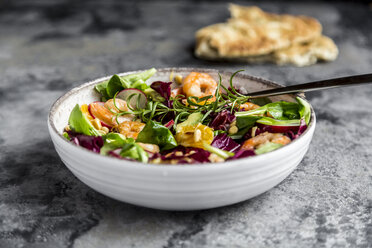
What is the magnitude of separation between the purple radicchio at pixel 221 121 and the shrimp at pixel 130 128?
0.33 meters

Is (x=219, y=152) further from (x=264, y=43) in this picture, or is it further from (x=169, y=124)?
(x=264, y=43)

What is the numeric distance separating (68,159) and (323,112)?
1.86 m

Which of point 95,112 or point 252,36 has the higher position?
point 95,112

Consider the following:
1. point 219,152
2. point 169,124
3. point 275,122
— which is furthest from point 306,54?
point 219,152

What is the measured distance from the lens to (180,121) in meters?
2.15

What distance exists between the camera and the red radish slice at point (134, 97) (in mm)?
2307

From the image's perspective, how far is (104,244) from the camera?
1667 mm

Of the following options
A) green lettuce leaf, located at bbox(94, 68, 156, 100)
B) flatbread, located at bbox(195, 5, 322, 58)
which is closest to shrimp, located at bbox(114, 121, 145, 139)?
green lettuce leaf, located at bbox(94, 68, 156, 100)

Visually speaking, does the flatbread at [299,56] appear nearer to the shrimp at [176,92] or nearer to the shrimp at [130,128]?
the shrimp at [176,92]

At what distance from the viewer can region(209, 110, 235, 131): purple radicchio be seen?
2.08 metres

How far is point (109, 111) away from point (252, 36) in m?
2.06

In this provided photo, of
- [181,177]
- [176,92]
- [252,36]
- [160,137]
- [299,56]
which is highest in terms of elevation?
[181,177]

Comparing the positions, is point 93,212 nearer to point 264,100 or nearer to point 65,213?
point 65,213

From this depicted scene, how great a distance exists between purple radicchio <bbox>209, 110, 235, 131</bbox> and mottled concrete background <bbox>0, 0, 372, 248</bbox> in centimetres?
37
